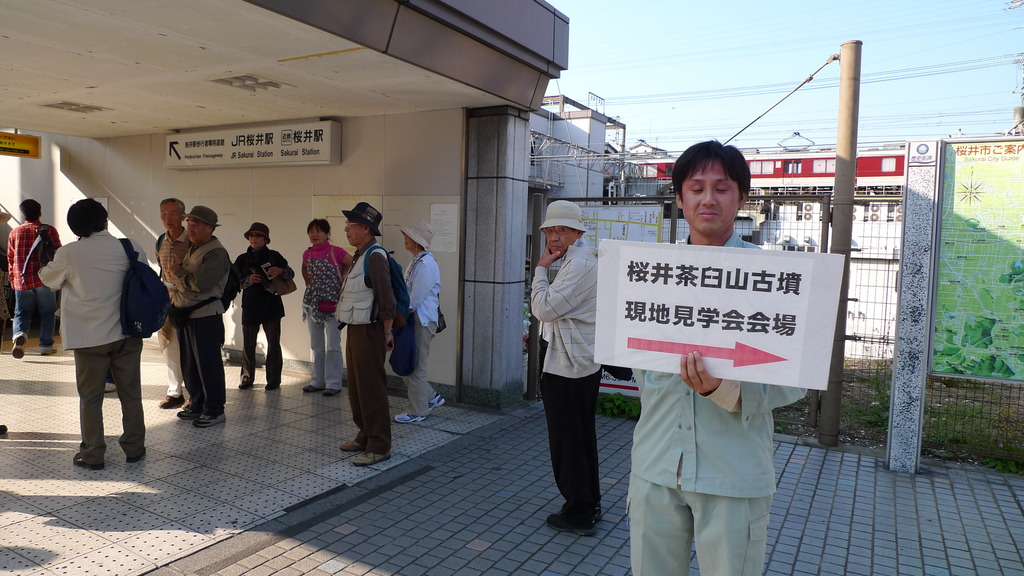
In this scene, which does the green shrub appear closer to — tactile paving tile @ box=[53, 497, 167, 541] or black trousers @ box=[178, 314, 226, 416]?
black trousers @ box=[178, 314, 226, 416]

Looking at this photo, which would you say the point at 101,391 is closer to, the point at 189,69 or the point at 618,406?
the point at 189,69

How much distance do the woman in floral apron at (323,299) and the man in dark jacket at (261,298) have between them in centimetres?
39

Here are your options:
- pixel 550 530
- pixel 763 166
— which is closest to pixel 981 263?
pixel 550 530

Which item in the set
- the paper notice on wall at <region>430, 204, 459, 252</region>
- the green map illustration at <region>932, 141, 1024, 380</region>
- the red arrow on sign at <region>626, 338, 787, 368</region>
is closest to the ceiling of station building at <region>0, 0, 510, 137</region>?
the paper notice on wall at <region>430, 204, 459, 252</region>

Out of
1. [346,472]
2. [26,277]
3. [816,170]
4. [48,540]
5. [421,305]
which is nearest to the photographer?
[48,540]

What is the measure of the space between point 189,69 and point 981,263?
22.0 feet

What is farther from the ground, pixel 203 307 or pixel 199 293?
pixel 199 293

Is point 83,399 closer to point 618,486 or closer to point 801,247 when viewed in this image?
point 618,486

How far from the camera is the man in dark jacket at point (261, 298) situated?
7633 millimetres

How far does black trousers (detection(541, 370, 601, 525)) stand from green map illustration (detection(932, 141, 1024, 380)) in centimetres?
323

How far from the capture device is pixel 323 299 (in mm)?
7434

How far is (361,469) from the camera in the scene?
530 centimetres

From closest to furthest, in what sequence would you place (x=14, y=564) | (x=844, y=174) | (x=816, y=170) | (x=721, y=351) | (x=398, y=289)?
(x=721, y=351) < (x=14, y=564) < (x=398, y=289) < (x=844, y=174) < (x=816, y=170)

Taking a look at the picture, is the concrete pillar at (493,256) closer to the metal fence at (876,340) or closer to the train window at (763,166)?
the metal fence at (876,340)
